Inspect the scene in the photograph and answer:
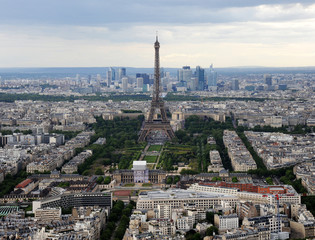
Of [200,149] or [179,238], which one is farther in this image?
[200,149]

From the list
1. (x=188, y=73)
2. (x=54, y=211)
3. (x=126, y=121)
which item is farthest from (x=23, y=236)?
(x=188, y=73)

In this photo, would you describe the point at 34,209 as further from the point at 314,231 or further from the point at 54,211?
the point at 314,231

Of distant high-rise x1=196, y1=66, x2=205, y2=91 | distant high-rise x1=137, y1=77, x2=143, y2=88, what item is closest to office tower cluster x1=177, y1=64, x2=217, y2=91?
distant high-rise x1=196, y1=66, x2=205, y2=91

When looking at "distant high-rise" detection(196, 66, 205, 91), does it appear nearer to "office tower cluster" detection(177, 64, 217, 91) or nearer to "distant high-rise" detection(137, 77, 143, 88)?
"office tower cluster" detection(177, 64, 217, 91)

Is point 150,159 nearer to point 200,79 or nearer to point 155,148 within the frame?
point 155,148

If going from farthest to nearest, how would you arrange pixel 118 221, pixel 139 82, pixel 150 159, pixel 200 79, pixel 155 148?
pixel 139 82 → pixel 200 79 → pixel 155 148 → pixel 150 159 → pixel 118 221

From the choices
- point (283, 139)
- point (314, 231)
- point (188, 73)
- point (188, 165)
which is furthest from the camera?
point (188, 73)

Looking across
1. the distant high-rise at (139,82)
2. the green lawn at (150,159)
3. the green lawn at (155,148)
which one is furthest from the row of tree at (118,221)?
the distant high-rise at (139,82)

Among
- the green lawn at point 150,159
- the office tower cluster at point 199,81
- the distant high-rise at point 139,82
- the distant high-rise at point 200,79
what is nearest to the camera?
the green lawn at point 150,159

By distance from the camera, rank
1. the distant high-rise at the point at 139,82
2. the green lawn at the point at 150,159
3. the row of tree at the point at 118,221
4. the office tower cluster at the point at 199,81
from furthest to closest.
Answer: the distant high-rise at the point at 139,82 < the office tower cluster at the point at 199,81 < the green lawn at the point at 150,159 < the row of tree at the point at 118,221

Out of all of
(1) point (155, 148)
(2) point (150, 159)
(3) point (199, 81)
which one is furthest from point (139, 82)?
(2) point (150, 159)

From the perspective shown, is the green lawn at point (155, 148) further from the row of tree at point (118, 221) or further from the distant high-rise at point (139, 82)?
the distant high-rise at point (139, 82)
